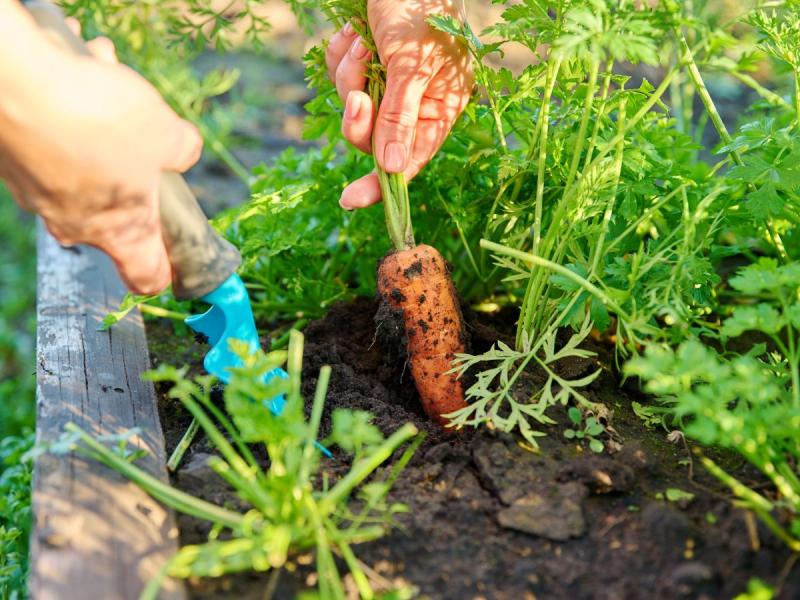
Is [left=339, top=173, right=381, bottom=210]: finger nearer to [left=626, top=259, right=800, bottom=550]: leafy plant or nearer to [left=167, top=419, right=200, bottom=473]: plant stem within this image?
[left=167, top=419, right=200, bottom=473]: plant stem

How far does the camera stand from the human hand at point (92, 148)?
1.35m

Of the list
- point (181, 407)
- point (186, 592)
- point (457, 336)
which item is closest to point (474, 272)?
point (457, 336)

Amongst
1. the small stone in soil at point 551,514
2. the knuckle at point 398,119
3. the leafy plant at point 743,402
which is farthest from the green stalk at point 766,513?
the knuckle at point 398,119

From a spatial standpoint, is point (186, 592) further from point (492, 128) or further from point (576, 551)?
point (492, 128)

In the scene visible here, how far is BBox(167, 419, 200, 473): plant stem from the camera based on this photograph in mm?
1791

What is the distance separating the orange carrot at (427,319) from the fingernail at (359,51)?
511 millimetres

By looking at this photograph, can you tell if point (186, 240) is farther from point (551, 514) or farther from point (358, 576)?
point (551, 514)

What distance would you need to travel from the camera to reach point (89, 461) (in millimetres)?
1703

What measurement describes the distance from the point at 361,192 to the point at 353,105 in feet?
0.76

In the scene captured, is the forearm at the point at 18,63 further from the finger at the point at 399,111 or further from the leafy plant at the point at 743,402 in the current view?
the leafy plant at the point at 743,402

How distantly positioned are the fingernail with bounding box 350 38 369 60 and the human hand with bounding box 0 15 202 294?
67cm

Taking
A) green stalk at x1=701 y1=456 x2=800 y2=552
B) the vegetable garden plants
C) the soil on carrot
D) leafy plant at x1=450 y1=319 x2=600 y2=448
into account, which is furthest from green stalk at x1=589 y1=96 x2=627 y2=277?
green stalk at x1=701 y1=456 x2=800 y2=552

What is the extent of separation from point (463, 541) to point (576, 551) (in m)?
0.21

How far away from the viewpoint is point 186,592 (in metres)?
1.45
